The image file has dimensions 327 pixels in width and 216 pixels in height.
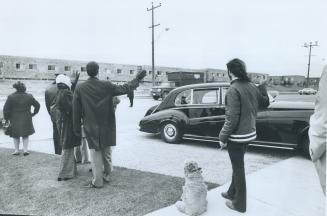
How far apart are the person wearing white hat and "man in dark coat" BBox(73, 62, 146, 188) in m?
0.47

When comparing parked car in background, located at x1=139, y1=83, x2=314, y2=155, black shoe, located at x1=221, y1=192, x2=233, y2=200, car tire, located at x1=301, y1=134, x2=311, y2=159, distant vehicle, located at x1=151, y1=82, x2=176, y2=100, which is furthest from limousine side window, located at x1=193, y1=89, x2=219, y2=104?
distant vehicle, located at x1=151, y1=82, x2=176, y2=100

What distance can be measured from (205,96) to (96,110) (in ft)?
12.5

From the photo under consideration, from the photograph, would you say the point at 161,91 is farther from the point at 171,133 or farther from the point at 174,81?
the point at 171,133

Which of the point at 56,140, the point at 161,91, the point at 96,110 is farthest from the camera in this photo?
the point at 161,91

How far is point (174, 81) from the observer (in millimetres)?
30328

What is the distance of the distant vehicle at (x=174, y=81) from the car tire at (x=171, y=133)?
19.7m

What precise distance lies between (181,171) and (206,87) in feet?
8.85

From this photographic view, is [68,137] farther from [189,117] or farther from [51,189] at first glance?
[189,117]

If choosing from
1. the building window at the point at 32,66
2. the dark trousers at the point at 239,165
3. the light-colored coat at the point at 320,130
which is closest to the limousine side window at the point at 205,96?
the dark trousers at the point at 239,165

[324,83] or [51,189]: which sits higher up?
[324,83]

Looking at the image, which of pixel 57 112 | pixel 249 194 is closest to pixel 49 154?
pixel 57 112

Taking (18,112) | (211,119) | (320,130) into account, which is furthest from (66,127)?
(320,130)

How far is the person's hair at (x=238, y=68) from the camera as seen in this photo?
3.69 meters

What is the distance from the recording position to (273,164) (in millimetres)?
6090
